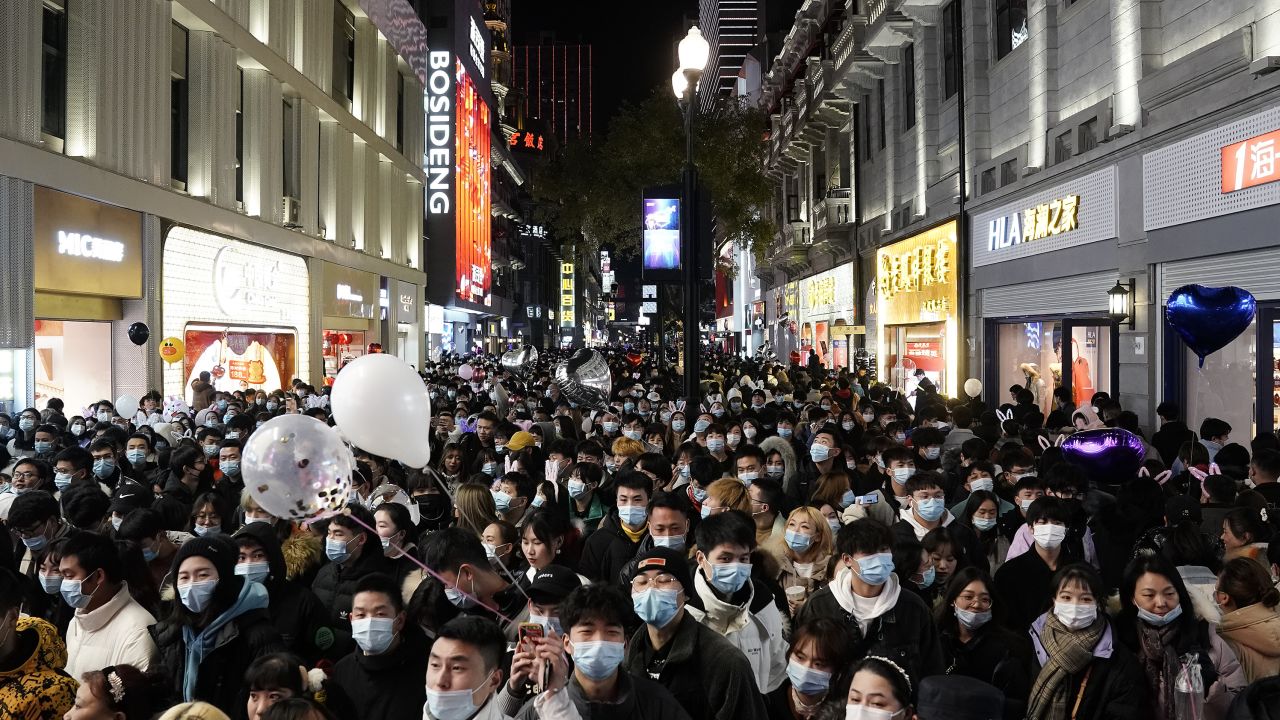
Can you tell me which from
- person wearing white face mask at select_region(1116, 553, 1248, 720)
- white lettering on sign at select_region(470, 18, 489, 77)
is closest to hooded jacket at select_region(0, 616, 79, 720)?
person wearing white face mask at select_region(1116, 553, 1248, 720)

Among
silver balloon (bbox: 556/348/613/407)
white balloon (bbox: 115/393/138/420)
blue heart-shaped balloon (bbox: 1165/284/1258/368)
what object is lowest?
white balloon (bbox: 115/393/138/420)

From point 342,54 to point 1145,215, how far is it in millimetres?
25125

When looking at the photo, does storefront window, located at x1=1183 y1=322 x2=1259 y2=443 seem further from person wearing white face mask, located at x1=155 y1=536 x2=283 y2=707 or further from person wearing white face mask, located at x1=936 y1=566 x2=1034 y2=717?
person wearing white face mask, located at x1=155 y1=536 x2=283 y2=707

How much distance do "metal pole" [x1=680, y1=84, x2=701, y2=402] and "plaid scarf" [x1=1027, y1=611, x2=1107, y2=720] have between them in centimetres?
970

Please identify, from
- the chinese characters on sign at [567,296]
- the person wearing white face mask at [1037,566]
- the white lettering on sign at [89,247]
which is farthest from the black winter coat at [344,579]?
the chinese characters on sign at [567,296]

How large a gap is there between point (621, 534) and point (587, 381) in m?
11.0

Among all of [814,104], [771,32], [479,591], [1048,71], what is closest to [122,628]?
[479,591]

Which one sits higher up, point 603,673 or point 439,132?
point 439,132

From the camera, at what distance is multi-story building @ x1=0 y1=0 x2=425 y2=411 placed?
53.8 ft

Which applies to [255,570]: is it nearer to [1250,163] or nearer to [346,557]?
[346,557]

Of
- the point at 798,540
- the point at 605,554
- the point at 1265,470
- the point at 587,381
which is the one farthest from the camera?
the point at 587,381

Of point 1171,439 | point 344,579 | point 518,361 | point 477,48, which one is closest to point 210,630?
point 344,579

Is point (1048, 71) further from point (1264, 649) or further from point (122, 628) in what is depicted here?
point (122, 628)

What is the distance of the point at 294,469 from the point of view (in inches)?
219
